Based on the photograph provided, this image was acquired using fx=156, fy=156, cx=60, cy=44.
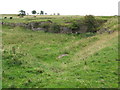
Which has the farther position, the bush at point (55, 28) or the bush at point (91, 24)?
the bush at point (55, 28)

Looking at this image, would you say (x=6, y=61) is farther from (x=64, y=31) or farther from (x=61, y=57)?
(x=64, y=31)

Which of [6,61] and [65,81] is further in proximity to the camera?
[6,61]

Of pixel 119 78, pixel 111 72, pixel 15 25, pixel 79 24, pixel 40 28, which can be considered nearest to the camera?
pixel 119 78

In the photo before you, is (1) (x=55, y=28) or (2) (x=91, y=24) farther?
(1) (x=55, y=28)

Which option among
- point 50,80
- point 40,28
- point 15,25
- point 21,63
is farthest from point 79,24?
point 50,80

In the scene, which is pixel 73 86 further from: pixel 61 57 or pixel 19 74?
pixel 61 57

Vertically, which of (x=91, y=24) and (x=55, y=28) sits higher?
(x=91, y=24)

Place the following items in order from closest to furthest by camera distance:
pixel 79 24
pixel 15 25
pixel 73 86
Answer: pixel 73 86 → pixel 79 24 → pixel 15 25

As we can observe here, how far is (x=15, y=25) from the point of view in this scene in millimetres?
65938

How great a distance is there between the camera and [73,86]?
13.1 metres

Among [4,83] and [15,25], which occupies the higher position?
[15,25]

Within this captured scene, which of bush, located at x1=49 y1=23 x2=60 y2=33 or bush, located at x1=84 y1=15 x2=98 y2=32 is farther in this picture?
bush, located at x1=49 y1=23 x2=60 y2=33

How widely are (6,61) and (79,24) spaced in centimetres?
3899

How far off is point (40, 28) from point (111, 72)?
46228 mm
